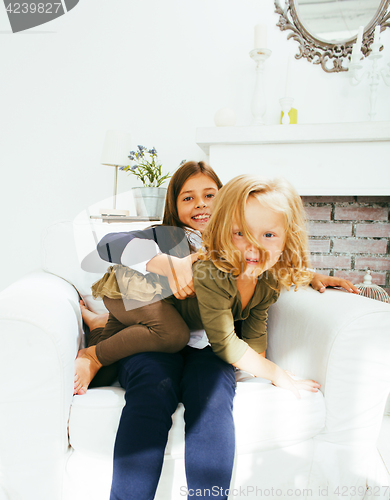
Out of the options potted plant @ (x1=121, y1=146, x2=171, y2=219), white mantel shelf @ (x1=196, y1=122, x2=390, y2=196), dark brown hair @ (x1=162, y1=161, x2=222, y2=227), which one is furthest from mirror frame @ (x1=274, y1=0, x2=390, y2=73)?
dark brown hair @ (x1=162, y1=161, x2=222, y2=227)

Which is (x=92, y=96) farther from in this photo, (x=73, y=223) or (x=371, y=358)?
(x=371, y=358)

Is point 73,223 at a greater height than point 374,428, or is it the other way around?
point 73,223

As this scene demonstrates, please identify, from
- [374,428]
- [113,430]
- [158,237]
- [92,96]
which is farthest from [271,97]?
[113,430]

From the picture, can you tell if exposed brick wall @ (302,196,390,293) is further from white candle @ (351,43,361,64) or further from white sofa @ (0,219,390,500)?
white sofa @ (0,219,390,500)

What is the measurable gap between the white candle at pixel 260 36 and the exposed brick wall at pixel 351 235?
760 millimetres

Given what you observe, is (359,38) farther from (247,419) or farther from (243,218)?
(247,419)

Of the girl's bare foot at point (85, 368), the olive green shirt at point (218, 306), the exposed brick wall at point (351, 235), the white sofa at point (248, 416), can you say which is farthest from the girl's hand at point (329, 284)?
the exposed brick wall at point (351, 235)

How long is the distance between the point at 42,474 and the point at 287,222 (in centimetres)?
74

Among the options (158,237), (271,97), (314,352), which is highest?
→ (271,97)

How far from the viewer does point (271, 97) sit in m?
1.79

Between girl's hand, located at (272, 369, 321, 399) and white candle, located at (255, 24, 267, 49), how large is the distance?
1.47 m

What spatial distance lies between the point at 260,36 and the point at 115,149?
863 mm

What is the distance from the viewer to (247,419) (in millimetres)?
727

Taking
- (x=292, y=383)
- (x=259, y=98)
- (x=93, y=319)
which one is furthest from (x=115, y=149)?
(x=292, y=383)
